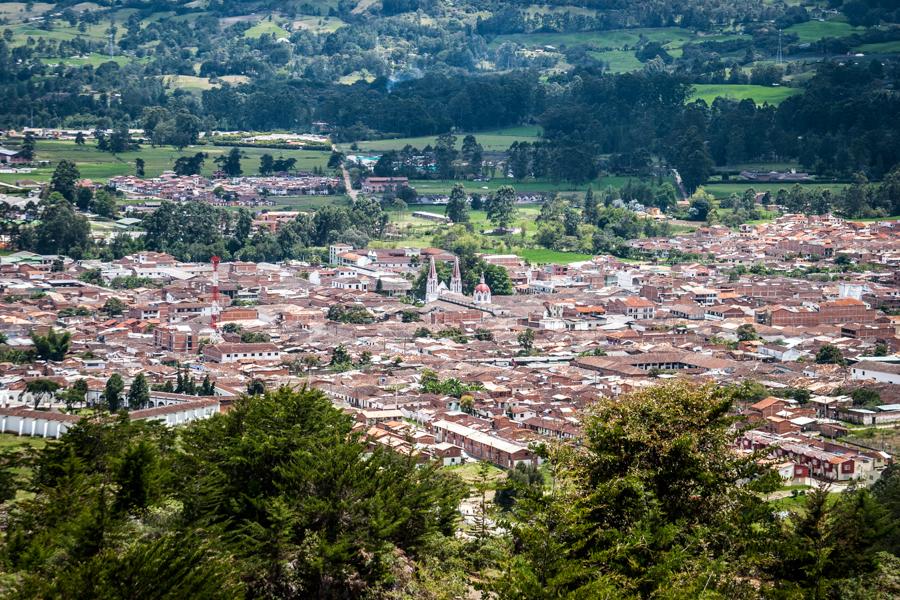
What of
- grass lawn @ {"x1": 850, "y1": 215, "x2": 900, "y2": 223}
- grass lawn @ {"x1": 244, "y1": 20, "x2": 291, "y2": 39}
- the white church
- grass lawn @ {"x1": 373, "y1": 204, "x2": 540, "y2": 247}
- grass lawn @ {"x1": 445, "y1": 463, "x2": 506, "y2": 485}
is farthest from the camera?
grass lawn @ {"x1": 244, "y1": 20, "x2": 291, "y2": 39}

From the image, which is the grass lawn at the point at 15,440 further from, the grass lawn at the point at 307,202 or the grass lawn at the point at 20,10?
the grass lawn at the point at 20,10

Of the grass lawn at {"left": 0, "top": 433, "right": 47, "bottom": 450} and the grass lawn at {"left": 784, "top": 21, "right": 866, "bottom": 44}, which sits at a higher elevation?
the grass lawn at {"left": 784, "top": 21, "right": 866, "bottom": 44}

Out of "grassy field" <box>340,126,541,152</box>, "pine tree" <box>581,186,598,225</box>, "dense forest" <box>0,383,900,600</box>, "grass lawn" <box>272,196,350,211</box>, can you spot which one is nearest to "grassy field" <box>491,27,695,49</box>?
"grassy field" <box>340,126,541,152</box>

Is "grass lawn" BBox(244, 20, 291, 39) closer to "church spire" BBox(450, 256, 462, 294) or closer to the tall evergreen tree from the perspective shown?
the tall evergreen tree

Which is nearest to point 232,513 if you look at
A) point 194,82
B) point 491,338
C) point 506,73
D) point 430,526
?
point 430,526

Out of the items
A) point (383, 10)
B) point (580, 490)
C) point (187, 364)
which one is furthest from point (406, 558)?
point (383, 10)

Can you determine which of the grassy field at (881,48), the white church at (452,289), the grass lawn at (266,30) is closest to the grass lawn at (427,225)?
the white church at (452,289)

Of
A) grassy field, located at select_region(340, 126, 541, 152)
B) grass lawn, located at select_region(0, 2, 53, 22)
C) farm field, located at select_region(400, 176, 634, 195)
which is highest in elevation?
grass lawn, located at select_region(0, 2, 53, 22)
